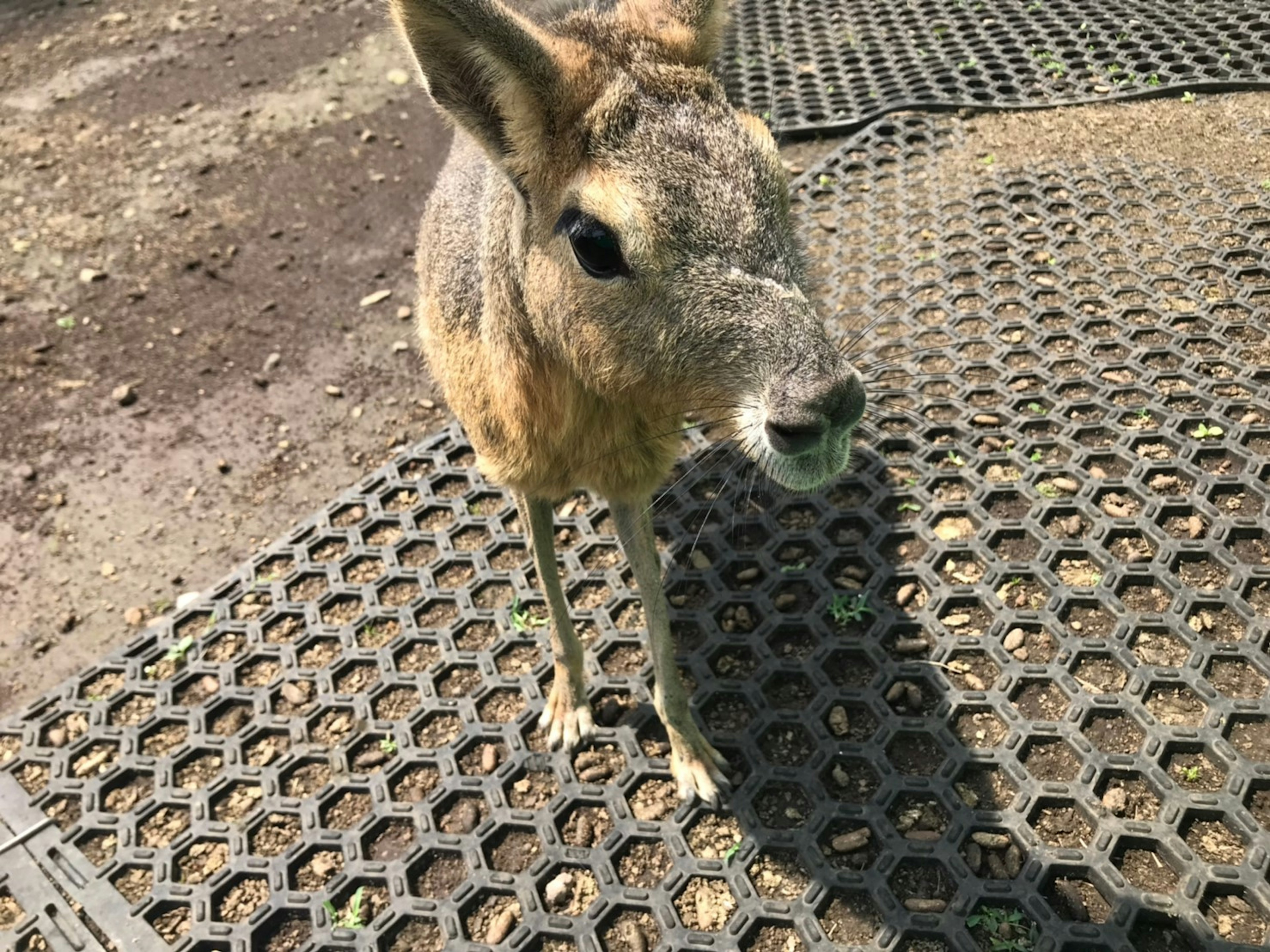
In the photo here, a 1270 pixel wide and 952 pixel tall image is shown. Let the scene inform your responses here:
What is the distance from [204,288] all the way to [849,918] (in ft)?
16.3

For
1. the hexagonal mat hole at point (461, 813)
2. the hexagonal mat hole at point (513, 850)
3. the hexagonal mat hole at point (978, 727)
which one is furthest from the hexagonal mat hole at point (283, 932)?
the hexagonal mat hole at point (978, 727)

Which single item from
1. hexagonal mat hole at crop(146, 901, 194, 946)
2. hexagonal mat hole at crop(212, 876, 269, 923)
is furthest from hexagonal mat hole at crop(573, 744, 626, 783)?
hexagonal mat hole at crop(146, 901, 194, 946)

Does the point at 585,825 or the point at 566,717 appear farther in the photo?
the point at 566,717

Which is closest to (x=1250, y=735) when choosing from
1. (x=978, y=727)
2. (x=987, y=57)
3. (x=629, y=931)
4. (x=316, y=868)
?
(x=978, y=727)

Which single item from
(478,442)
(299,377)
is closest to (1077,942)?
(478,442)

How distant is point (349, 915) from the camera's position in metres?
2.70

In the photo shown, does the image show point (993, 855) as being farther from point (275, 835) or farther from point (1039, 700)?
point (275, 835)

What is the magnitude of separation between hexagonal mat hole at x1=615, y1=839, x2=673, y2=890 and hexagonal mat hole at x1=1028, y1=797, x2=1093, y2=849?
1.09 m

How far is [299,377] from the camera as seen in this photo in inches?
189

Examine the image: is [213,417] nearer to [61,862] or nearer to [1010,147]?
[61,862]

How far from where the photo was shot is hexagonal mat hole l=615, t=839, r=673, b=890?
2.69 meters

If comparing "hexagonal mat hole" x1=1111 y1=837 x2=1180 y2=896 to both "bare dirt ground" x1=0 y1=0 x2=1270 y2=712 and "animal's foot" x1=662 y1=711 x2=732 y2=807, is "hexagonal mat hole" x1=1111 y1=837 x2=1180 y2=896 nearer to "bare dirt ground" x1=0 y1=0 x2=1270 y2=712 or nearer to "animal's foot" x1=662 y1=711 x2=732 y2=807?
"animal's foot" x1=662 y1=711 x2=732 y2=807

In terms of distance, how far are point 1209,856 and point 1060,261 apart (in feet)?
9.54

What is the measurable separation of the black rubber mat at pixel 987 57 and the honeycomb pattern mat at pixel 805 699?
5.16ft
